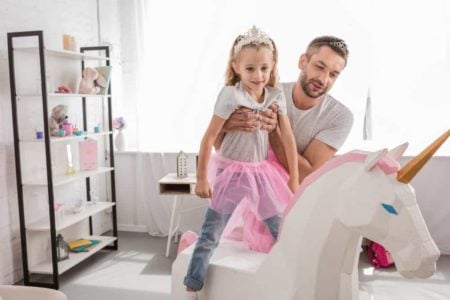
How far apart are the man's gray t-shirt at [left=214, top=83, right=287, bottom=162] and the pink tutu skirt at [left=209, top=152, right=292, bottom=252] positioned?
0.03m

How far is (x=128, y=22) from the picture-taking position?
14.0ft

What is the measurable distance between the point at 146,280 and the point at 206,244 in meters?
1.86

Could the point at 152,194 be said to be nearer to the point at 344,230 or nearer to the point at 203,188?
the point at 203,188

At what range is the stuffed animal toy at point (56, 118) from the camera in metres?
3.12

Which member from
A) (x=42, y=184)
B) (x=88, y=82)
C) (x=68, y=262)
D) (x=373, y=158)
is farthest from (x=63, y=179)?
(x=373, y=158)

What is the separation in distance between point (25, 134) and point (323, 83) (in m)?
2.41

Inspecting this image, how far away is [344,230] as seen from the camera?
1.06 metres

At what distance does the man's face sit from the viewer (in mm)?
1430

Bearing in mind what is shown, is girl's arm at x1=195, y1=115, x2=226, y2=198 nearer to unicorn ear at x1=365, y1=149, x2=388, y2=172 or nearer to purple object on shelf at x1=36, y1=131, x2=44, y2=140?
unicorn ear at x1=365, y1=149, x2=388, y2=172

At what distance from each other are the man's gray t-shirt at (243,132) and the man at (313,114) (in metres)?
0.03

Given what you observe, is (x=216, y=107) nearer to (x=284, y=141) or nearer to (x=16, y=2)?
(x=284, y=141)

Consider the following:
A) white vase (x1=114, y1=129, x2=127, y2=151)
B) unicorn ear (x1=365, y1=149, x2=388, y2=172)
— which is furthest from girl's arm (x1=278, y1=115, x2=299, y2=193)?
white vase (x1=114, y1=129, x2=127, y2=151)

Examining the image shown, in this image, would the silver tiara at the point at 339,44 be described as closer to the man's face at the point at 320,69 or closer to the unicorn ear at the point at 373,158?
the man's face at the point at 320,69

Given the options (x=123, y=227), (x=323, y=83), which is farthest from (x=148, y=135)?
(x=323, y=83)
